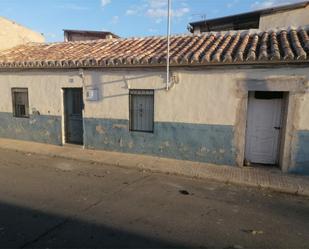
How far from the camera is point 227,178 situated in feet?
21.2

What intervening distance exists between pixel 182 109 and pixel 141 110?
4.82ft

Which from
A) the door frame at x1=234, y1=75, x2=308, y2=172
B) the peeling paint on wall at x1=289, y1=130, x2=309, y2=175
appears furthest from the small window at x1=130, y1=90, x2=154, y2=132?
the peeling paint on wall at x1=289, y1=130, x2=309, y2=175

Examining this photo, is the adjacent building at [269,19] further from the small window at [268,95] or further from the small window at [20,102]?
the small window at [20,102]

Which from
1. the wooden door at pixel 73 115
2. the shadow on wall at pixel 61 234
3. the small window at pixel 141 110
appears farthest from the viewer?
the wooden door at pixel 73 115

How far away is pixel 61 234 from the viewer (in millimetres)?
3822

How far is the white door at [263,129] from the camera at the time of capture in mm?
7297

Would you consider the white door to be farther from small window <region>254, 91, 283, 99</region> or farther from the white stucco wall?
the white stucco wall

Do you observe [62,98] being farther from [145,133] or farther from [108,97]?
[145,133]

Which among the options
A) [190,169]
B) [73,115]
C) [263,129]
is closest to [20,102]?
[73,115]

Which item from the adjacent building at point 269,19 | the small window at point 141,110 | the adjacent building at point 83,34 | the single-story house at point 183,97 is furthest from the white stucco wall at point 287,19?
the adjacent building at point 83,34

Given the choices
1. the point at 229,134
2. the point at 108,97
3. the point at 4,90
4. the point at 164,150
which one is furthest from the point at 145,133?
the point at 4,90

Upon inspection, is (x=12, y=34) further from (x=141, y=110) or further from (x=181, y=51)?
(x=181, y=51)

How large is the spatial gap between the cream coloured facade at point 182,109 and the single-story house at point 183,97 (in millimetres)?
28

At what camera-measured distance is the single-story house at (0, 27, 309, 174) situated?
673cm
